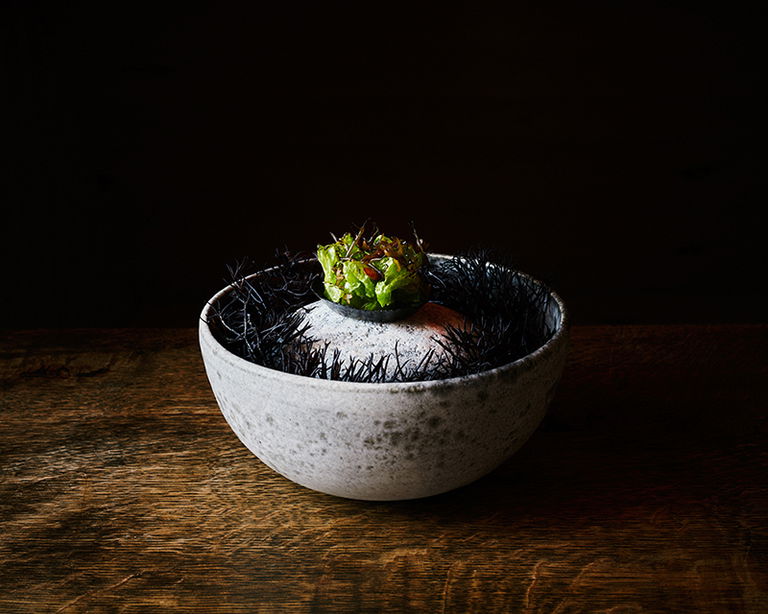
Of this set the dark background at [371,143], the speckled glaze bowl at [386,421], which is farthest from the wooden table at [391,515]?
the dark background at [371,143]

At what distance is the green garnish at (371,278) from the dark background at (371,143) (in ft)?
2.91

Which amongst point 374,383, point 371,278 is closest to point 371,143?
point 371,278

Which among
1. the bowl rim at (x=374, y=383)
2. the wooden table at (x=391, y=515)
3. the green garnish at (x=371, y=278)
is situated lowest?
the wooden table at (x=391, y=515)

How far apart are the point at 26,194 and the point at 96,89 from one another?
24cm

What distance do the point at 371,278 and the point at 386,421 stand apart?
130mm

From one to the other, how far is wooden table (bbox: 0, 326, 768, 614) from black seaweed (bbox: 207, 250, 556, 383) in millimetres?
102

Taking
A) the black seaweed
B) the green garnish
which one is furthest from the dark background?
the green garnish

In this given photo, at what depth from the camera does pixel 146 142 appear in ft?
4.85

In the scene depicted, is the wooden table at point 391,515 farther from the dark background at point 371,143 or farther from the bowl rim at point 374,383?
the dark background at point 371,143

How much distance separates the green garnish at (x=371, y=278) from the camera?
594 millimetres

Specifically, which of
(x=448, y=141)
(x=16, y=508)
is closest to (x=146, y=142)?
(x=448, y=141)

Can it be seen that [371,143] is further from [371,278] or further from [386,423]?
[386,423]

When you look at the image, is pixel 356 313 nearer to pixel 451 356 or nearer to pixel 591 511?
pixel 451 356

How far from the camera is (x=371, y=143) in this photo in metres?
1.48
